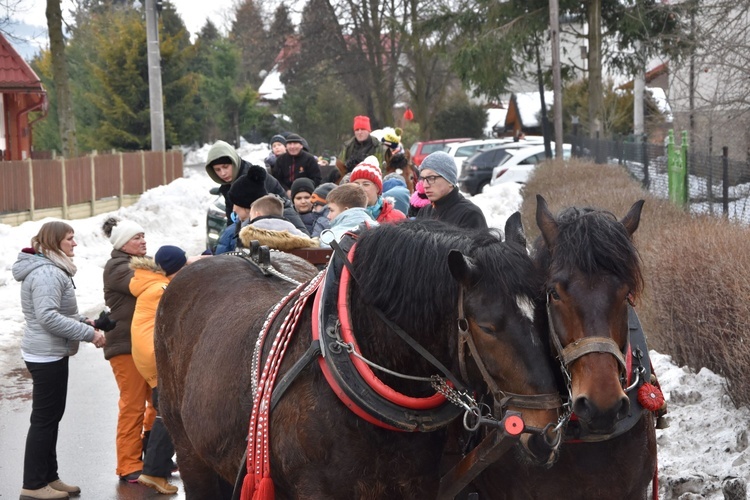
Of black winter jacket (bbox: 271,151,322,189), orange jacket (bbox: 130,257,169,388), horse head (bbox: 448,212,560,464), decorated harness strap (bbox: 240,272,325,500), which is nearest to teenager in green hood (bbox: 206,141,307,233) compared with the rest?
orange jacket (bbox: 130,257,169,388)

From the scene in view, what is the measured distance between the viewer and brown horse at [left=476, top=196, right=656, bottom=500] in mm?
3416

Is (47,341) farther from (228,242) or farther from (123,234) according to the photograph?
(228,242)

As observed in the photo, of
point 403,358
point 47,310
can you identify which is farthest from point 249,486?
point 47,310

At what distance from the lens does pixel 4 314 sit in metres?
13.0

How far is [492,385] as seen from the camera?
3350mm

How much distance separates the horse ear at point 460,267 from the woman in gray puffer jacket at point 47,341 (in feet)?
12.9

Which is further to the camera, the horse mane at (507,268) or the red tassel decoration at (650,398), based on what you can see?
the red tassel decoration at (650,398)

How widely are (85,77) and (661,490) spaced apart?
161ft

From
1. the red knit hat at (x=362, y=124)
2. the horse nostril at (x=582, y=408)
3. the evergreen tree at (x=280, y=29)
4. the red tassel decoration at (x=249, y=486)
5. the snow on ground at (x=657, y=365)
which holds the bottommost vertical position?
the snow on ground at (x=657, y=365)

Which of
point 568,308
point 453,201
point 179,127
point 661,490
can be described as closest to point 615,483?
point 568,308

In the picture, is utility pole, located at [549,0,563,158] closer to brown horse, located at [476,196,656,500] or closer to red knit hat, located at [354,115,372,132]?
red knit hat, located at [354,115,372,132]

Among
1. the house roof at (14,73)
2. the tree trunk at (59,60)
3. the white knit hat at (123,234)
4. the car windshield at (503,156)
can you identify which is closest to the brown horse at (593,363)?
the white knit hat at (123,234)

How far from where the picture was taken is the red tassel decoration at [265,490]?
12.4 feet

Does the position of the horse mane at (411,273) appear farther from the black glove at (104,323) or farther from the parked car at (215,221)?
the parked car at (215,221)
